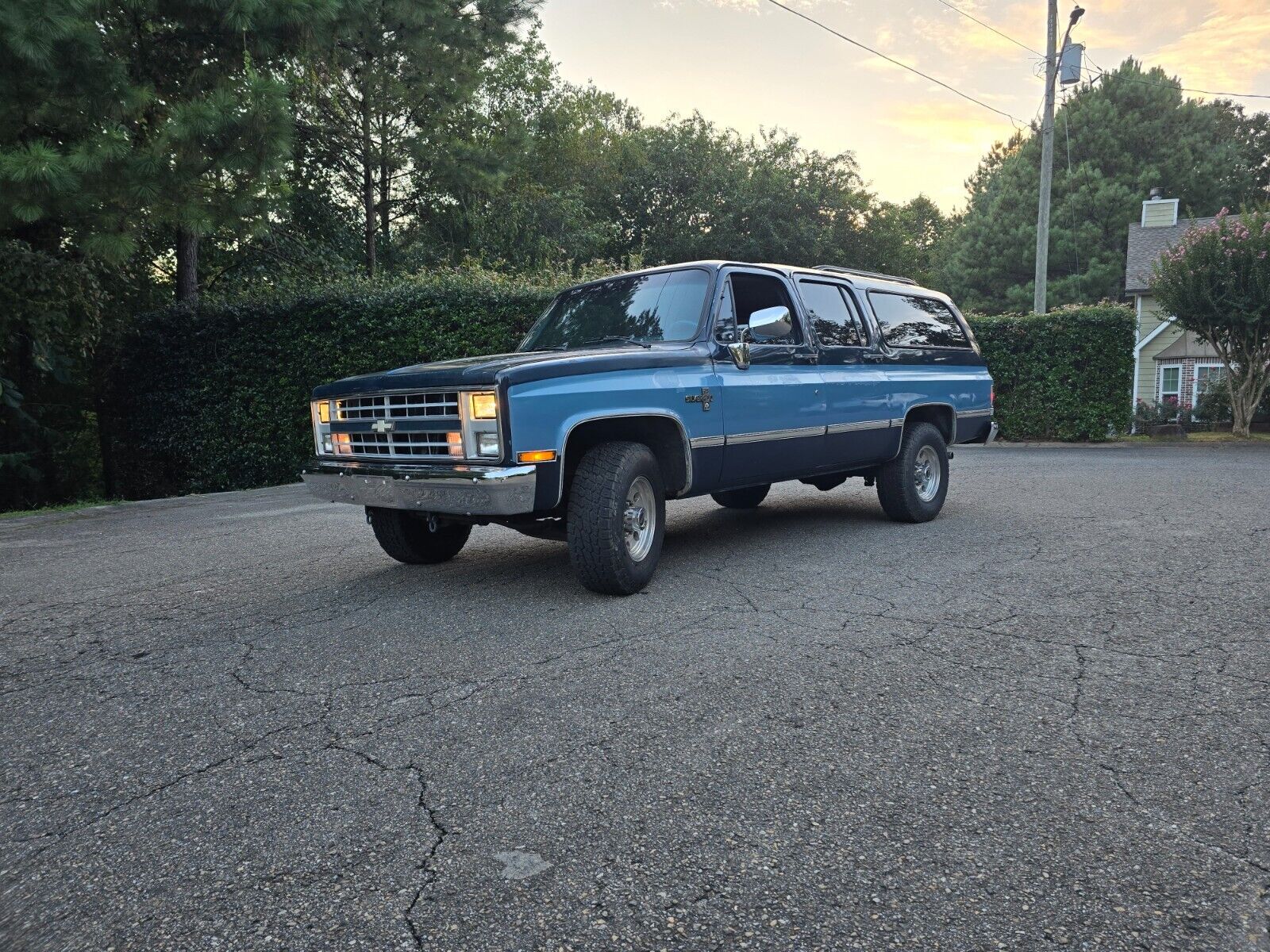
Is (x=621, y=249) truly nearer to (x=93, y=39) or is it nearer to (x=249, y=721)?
(x=93, y=39)

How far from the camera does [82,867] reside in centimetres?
240

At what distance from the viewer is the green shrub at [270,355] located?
13219 mm

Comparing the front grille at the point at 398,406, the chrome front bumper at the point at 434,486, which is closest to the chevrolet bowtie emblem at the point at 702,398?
the chrome front bumper at the point at 434,486

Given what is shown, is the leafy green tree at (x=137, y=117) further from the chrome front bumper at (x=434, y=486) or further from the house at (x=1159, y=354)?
the house at (x=1159, y=354)

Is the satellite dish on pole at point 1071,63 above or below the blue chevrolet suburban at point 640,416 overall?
above

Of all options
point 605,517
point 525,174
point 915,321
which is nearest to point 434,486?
point 605,517

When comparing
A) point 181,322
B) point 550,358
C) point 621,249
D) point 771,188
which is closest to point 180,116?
point 181,322

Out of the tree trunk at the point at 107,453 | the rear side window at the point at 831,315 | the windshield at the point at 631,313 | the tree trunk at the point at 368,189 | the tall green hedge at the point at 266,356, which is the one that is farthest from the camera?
the tree trunk at the point at 368,189

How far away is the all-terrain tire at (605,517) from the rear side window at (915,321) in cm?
329

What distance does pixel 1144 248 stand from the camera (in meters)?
30.5

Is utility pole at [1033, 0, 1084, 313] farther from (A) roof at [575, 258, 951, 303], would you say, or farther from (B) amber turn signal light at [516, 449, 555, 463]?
(B) amber turn signal light at [516, 449, 555, 463]

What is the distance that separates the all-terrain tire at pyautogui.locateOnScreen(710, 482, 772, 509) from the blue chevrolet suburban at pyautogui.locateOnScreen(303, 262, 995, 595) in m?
0.74

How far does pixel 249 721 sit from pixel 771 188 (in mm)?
37818

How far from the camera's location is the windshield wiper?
574 centimetres
